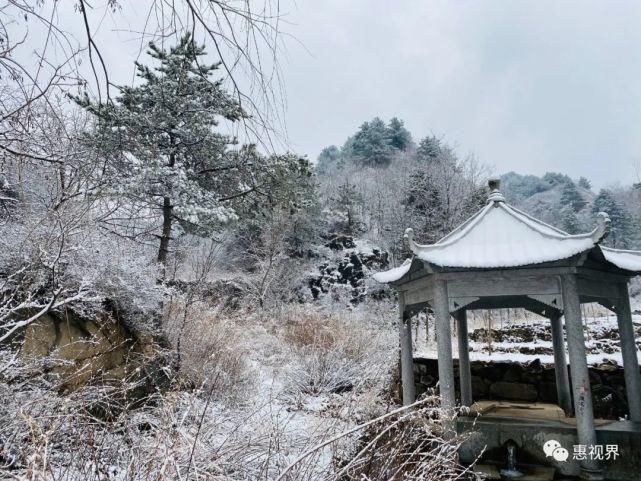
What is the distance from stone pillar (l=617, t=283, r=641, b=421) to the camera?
4820mm

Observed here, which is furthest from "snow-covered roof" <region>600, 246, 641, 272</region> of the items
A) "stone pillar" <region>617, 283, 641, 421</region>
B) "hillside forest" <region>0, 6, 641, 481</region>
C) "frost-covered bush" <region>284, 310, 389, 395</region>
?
"frost-covered bush" <region>284, 310, 389, 395</region>

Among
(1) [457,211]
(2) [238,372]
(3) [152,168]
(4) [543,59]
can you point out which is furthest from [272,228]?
(4) [543,59]

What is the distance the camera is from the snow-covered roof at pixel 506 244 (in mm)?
4102

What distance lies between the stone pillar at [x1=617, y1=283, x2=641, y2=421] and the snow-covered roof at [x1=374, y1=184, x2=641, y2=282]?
580mm

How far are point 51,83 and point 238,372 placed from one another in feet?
17.9

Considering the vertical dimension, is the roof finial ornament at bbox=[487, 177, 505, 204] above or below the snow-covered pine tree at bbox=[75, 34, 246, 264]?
below

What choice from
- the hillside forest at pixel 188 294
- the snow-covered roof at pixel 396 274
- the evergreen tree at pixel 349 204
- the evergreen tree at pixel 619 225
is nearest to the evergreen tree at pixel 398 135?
the hillside forest at pixel 188 294

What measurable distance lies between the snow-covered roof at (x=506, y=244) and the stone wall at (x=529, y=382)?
2295 millimetres

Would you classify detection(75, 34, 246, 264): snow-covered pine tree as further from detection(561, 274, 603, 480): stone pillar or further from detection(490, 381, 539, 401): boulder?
detection(561, 274, 603, 480): stone pillar

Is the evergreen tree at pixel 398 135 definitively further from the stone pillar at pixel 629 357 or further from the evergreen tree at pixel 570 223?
the stone pillar at pixel 629 357

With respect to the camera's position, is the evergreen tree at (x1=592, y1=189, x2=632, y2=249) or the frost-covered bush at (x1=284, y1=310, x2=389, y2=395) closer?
the frost-covered bush at (x1=284, y1=310, x2=389, y2=395)

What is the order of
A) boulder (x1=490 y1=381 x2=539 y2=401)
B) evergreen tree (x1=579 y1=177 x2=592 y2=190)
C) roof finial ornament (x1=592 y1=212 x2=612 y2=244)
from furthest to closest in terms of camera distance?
evergreen tree (x1=579 y1=177 x2=592 y2=190) < boulder (x1=490 y1=381 x2=539 y2=401) < roof finial ornament (x1=592 y1=212 x2=612 y2=244)

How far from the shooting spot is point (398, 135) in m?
38.3

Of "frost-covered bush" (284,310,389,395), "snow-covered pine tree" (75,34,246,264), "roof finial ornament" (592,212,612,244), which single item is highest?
"snow-covered pine tree" (75,34,246,264)
